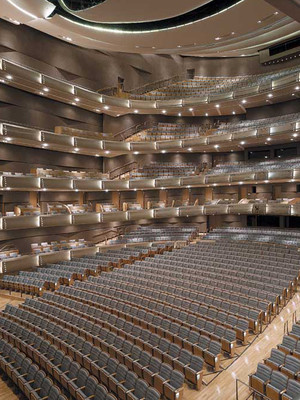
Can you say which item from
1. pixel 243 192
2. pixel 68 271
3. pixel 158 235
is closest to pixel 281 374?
pixel 68 271

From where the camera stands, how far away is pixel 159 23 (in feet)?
47.8

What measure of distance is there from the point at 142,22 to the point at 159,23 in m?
0.79

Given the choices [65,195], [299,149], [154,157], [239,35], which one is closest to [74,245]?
[65,195]

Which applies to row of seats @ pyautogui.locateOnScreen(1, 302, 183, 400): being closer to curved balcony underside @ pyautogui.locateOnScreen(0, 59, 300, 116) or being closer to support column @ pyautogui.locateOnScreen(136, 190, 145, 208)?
curved balcony underside @ pyautogui.locateOnScreen(0, 59, 300, 116)

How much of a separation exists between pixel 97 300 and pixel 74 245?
6092 mm

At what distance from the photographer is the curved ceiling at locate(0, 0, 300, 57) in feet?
39.4

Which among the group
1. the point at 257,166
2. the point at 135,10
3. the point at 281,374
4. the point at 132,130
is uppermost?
the point at 135,10

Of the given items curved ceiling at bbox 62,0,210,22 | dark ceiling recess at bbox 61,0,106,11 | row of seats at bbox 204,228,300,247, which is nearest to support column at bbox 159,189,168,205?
row of seats at bbox 204,228,300,247

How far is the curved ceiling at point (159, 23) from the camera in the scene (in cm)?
1202

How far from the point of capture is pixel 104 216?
14023mm

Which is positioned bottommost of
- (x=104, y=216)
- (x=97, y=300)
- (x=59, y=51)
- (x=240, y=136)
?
(x=97, y=300)

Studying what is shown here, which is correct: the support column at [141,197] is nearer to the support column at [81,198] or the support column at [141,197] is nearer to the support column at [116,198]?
the support column at [116,198]

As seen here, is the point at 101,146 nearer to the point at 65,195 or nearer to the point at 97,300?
the point at 65,195

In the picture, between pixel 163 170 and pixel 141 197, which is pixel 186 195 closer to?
pixel 163 170
